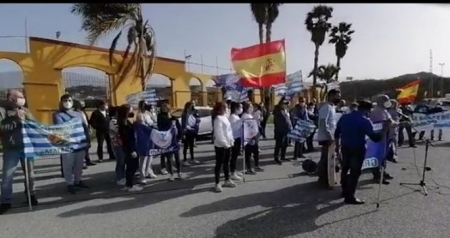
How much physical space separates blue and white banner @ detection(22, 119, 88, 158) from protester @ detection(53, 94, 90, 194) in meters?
0.15

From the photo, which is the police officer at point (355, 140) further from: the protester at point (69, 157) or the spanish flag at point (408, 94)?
the spanish flag at point (408, 94)

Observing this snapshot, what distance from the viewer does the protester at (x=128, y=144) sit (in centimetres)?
613

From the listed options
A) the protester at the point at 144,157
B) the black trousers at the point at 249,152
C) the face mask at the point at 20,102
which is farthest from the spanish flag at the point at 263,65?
the face mask at the point at 20,102

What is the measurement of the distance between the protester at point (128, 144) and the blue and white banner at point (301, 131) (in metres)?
4.01

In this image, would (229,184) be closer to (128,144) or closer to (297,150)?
(128,144)

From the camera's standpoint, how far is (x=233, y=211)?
477cm

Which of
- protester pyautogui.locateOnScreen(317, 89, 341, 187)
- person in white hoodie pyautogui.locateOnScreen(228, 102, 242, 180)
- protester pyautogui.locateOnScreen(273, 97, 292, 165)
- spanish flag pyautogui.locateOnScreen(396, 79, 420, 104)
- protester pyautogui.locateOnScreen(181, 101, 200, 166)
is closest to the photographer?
protester pyautogui.locateOnScreen(317, 89, 341, 187)

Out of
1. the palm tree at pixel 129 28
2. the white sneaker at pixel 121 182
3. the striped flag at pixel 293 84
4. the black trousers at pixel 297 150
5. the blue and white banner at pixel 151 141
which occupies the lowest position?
the white sneaker at pixel 121 182

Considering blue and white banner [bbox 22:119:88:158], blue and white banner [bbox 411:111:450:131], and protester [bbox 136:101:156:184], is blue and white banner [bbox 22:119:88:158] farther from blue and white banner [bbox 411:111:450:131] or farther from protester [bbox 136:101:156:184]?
blue and white banner [bbox 411:111:450:131]

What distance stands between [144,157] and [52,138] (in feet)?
5.47

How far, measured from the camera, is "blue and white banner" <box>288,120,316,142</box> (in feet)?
28.4

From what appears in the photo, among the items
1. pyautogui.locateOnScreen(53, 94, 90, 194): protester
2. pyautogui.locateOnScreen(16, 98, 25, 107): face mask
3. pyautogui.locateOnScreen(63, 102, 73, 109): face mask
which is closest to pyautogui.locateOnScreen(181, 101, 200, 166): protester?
pyautogui.locateOnScreen(53, 94, 90, 194): protester

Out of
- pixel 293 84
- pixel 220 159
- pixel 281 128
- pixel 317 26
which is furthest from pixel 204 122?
pixel 317 26

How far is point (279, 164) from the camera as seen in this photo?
8.20 metres
